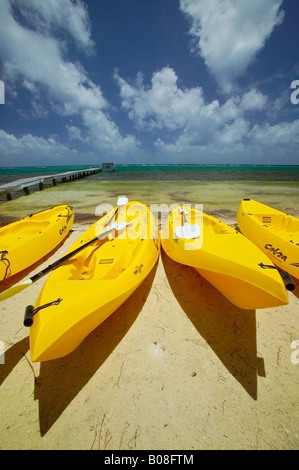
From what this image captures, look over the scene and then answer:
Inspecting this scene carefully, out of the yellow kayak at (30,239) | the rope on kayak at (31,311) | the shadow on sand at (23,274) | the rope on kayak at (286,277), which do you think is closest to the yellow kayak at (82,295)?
the rope on kayak at (31,311)

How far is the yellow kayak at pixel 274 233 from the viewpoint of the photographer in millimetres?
3529

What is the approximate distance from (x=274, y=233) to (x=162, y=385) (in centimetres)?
365

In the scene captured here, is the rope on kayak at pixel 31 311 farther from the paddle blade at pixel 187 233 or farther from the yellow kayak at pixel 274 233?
the yellow kayak at pixel 274 233

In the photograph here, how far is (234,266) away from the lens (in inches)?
98.4

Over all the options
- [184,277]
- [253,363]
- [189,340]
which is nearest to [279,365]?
[253,363]

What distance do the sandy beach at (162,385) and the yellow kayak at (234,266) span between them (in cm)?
56

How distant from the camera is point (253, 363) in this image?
87.7 inches

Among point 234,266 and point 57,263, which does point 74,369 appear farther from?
point 234,266

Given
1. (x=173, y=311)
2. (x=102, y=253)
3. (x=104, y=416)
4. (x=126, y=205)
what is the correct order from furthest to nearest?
(x=126, y=205) → (x=102, y=253) → (x=173, y=311) → (x=104, y=416)

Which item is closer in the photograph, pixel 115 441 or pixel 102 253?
pixel 115 441

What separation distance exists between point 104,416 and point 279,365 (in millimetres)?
1977

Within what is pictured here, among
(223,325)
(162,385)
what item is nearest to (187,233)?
(223,325)

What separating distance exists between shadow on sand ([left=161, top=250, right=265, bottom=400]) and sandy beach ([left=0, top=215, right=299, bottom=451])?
0.04 feet
